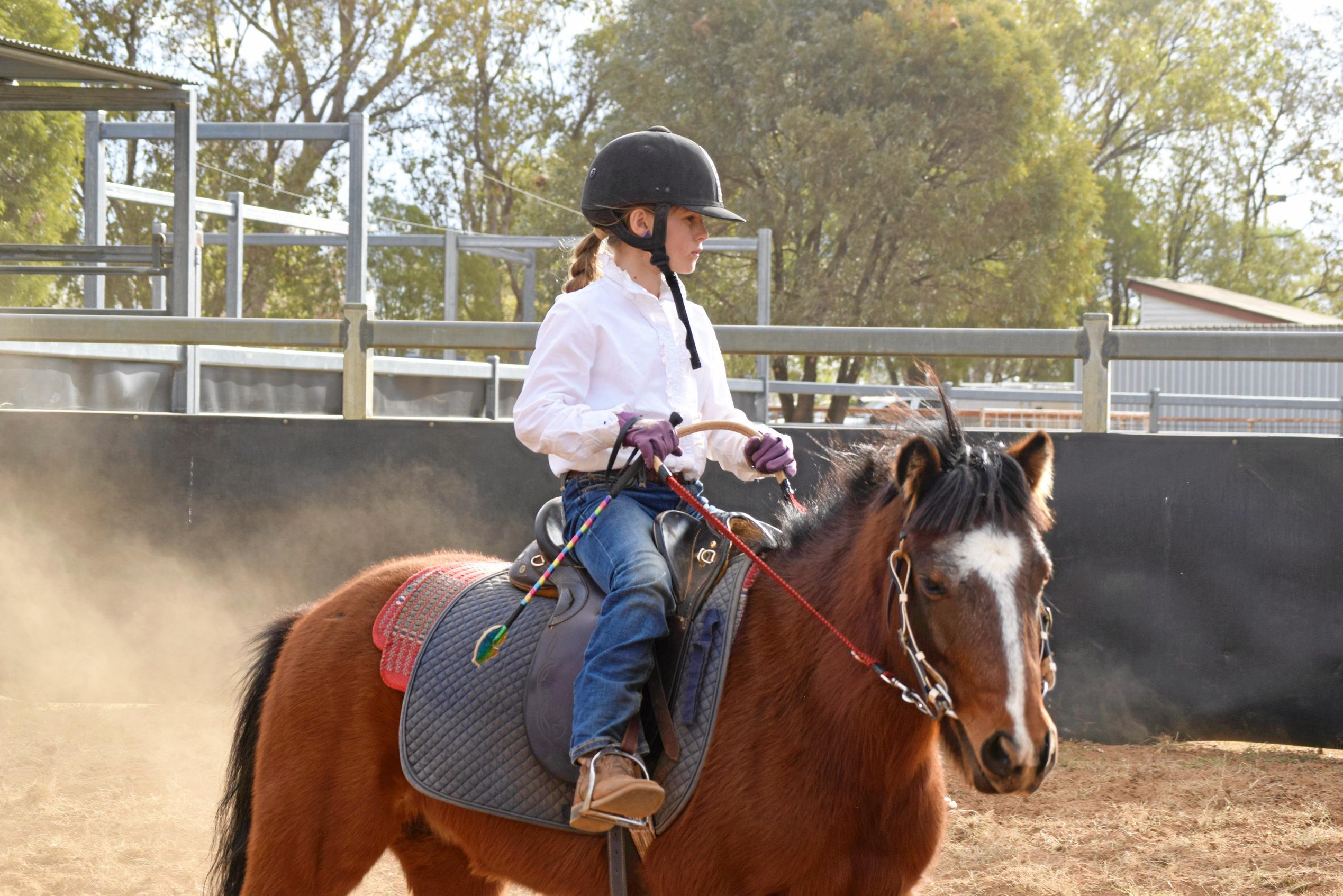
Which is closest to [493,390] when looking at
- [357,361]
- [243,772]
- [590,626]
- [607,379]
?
[357,361]

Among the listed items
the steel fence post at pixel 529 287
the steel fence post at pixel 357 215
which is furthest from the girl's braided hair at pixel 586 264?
the steel fence post at pixel 529 287

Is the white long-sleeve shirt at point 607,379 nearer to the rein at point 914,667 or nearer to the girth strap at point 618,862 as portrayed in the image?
the rein at point 914,667

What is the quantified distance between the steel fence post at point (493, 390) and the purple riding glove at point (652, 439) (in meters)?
7.69

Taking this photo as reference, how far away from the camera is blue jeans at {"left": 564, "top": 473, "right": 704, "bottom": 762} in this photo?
2.42 m

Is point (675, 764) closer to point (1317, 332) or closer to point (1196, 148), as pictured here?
point (1317, 332)

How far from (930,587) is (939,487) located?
197mm

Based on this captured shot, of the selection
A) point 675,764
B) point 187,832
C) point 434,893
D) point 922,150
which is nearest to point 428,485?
point 187,832

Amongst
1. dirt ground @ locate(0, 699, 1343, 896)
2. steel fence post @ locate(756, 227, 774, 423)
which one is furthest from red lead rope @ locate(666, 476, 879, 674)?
steel fence post @ locate(756, 227, 774, 423)

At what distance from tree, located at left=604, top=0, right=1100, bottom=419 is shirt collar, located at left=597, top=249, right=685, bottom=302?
1897 cm

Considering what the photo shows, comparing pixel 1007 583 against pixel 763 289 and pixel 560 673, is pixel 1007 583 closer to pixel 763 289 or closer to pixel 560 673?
pixel 560 673

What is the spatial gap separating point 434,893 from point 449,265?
10.9m

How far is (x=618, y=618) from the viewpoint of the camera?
98.4 inches

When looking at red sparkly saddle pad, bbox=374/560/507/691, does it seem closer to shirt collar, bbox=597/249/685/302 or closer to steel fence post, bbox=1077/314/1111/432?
shirt collar, bbox=597/249/685/302

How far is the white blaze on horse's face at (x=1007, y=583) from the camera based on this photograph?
80.2 inches
